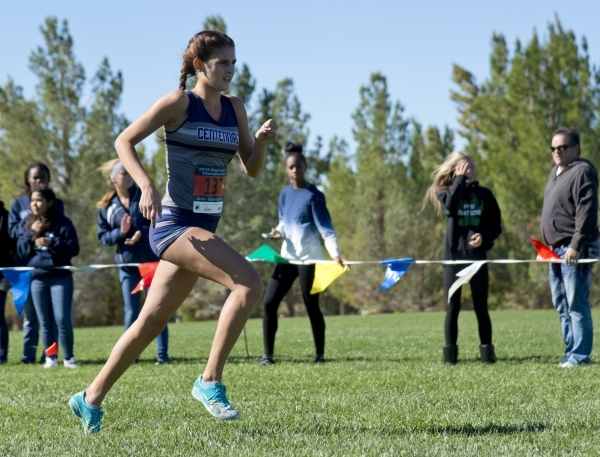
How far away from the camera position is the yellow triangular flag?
8.92 meters

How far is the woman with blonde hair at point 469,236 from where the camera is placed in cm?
852

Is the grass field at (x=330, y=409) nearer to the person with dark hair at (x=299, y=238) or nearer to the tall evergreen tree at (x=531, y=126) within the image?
the person with dark hair at (x=299, y=238)

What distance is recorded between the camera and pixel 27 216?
31.4 ft

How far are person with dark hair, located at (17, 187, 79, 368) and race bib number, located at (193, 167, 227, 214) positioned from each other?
507 cm

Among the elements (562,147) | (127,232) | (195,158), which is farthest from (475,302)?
(195,158)

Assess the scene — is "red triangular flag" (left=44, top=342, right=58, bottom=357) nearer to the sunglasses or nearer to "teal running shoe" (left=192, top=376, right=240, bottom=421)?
"teal running shoe" (left=192, top=376, right=240, bottom=421)

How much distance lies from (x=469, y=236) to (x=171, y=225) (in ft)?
15.0

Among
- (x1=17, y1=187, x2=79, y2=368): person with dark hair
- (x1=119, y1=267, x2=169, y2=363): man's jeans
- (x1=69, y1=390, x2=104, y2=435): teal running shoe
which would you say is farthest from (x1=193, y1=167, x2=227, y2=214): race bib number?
(x1=17, y1=187, x2=79, y2=368): person with dark hair

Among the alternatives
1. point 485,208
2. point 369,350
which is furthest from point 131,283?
point 485,208

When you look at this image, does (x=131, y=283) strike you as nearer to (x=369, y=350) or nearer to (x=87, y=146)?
(x=369, y=350)

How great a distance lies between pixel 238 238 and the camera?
38594 mm

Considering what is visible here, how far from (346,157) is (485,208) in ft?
111

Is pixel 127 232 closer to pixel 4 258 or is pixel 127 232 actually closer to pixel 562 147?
pixel 4 258

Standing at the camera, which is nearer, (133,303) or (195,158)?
(195,158)
